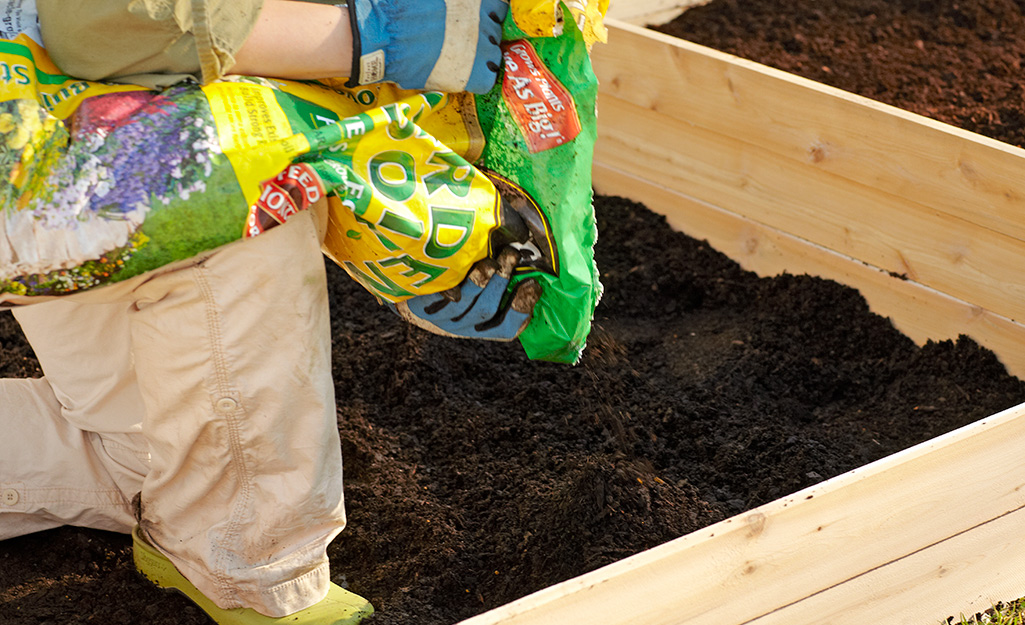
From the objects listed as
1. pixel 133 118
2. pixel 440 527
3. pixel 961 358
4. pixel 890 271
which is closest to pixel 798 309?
pixel 890 271

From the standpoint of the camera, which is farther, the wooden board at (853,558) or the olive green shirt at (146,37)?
the wooden board at (853,558)

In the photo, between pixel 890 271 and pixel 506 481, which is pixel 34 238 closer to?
pixel 506 481

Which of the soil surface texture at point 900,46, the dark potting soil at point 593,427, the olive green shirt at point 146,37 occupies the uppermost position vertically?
the olive green shirt at point 146,37

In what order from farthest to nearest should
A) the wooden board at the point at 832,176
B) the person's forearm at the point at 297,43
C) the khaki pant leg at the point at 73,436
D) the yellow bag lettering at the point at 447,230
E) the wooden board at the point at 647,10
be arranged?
the wooden board at the point at 647,10 → the wooden board at the point at 832,176 → the khaki pant leg at the point at 73,436 → the yellow bag lettering at the point at 447,230 → the person's forearm at the point at 297,43

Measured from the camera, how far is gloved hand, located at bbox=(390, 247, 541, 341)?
147 centimetres

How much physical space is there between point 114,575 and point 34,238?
2.33 feet

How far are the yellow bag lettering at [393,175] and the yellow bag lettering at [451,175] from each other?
3 centimetres

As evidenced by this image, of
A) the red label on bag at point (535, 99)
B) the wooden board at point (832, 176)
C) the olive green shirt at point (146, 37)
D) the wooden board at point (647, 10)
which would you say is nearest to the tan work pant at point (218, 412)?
the olive green shirt at point (146, 37)

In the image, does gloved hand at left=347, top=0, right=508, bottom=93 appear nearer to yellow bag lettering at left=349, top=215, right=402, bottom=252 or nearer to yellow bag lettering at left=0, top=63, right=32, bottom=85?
yellow bag lettering at left=349, top=215, right=402, bottom=252

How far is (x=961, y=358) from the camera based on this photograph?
215 centimetres

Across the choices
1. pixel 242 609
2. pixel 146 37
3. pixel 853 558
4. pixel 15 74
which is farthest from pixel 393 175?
pixel 853 558

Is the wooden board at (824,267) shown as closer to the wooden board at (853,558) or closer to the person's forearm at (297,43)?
the wooden board at (853,558)

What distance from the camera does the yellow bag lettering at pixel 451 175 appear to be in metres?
1.35

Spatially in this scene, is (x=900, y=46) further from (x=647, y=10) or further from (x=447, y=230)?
(x=447, y=230)
